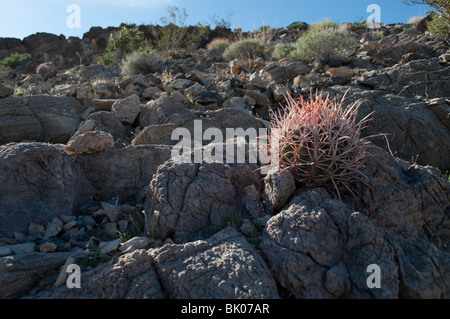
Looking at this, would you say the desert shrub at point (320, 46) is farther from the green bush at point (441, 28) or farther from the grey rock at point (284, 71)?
the green bush at point (441, 28)

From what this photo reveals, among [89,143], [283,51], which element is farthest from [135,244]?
[283,51]

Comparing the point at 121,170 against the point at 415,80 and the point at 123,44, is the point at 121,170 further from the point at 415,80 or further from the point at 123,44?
the point at 123,44

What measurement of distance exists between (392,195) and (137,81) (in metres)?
6.29

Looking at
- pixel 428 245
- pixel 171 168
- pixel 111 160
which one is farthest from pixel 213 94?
pixel 428 245

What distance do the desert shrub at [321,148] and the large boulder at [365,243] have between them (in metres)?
0.17

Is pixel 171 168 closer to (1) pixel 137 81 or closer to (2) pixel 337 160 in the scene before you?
(2) pixel 337 160

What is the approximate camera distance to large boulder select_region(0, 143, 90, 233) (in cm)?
306

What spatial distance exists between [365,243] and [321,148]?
0.86 metres

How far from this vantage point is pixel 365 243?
96.1 inches

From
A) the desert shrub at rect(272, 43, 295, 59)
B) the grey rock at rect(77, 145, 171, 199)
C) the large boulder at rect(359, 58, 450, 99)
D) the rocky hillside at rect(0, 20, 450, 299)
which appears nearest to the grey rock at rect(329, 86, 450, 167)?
the large boulder at rect(359, 58, 450, 99)

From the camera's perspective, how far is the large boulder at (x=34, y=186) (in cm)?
306

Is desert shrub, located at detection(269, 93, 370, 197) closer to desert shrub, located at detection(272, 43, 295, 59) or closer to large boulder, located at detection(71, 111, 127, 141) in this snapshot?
large boulder, located at detection(71, 111, 127, 141)

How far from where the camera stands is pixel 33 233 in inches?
115

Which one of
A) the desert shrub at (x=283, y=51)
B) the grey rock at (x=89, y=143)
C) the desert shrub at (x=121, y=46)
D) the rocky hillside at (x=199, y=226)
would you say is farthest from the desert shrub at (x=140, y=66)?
the grey rock at (x=89, y=143)
